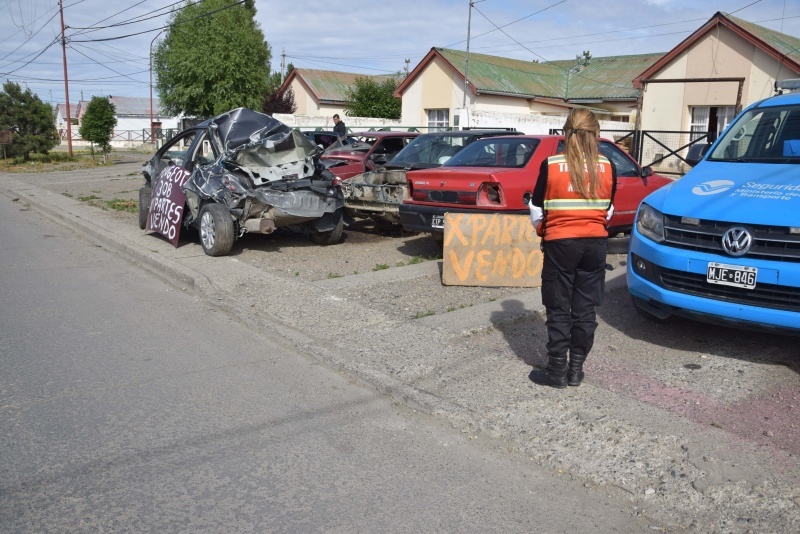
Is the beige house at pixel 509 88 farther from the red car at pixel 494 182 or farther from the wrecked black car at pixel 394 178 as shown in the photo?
the red car at pixel 494 182

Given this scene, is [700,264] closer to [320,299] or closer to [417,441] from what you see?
[417,441]

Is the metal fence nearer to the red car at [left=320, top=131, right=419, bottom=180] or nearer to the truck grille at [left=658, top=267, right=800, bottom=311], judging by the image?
the red car at [left=320, top=131, right=419, bottom=180]

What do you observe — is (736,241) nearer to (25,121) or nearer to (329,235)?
(329,235)

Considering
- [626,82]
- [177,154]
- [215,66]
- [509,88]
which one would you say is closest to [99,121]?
[215,66]

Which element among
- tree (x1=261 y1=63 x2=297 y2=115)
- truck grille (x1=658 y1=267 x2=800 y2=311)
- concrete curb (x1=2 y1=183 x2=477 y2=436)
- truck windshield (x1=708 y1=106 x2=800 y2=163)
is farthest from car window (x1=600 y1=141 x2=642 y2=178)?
tree (x1=261 y1=63 x2=297 y2=115)

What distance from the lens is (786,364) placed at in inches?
215

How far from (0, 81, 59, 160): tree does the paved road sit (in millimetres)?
31517

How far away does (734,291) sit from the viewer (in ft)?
16.8

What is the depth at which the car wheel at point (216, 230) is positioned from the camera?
938 cm

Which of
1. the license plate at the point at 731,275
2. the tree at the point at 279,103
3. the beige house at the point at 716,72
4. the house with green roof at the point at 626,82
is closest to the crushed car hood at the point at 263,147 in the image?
the license plate at the point at 731,275

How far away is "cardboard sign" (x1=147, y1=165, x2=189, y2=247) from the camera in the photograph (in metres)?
10.2

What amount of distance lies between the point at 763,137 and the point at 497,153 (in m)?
3.12

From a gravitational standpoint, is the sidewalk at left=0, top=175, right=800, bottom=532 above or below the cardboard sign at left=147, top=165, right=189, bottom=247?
below

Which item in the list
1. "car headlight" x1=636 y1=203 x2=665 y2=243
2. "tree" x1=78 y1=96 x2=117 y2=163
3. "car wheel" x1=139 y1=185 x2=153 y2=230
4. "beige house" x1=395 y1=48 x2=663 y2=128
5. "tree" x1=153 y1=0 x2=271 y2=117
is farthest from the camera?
"tree" x1=153 y1=0 x2=271 y2=117
